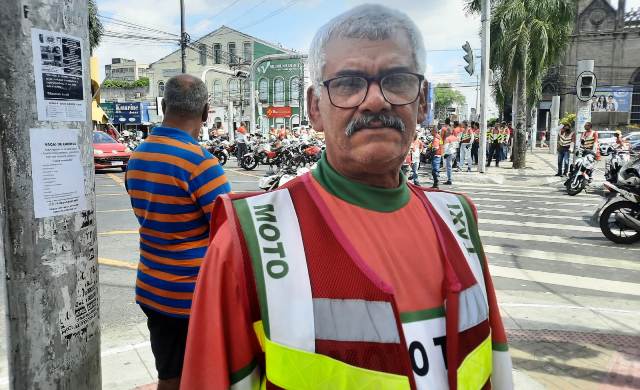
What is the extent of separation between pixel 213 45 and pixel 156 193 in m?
59.5

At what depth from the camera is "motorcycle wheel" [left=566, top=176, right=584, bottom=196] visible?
1260 cm

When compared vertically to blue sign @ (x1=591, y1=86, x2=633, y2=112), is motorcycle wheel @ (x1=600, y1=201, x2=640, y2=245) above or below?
below

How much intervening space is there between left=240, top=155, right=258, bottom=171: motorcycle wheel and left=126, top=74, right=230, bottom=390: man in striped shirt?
1702 centimetres

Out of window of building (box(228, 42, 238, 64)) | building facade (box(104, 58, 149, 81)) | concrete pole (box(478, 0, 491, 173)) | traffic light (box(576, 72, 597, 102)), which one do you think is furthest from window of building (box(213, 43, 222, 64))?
traffic light (box(576, 72, 597, 102))

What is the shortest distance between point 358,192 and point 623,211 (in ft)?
24.9

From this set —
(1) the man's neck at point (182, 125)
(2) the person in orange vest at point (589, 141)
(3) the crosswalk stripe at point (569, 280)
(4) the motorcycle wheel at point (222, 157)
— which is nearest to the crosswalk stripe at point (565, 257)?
(3) the crosswalk stripe at point (569, 280)

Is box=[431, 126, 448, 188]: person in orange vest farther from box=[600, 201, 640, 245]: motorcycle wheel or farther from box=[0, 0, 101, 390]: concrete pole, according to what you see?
box=[0, 0, 101, 390]: concrete pole

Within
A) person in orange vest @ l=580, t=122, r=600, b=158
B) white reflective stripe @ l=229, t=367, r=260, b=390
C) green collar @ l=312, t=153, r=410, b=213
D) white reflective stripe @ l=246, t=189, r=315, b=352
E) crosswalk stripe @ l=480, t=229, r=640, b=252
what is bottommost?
crosswalk stripe @ l=480, t=229, r=640, b=252

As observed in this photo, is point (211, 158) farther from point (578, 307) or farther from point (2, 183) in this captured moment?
point (578, 307)

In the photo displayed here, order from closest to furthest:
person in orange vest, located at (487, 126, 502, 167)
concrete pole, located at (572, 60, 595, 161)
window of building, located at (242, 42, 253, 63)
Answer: concrete pole, located at (572, 60, 595, 161) → person in orange vest, located at (487, 126, 502, 167) → window of building, located at (242, 42, 253, 63)

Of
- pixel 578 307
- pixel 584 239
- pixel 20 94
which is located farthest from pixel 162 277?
pixel 584 239

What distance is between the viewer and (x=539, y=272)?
6270mm

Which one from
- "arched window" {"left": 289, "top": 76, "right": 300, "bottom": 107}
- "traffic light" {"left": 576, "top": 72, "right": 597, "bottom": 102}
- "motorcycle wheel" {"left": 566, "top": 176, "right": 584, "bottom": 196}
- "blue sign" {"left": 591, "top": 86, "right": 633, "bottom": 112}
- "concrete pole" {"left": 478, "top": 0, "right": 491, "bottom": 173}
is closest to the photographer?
"motorcycle wheel" {"left": 566, "top": 176, "right": 584, "bottom": 196}

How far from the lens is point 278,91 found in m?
59.7
